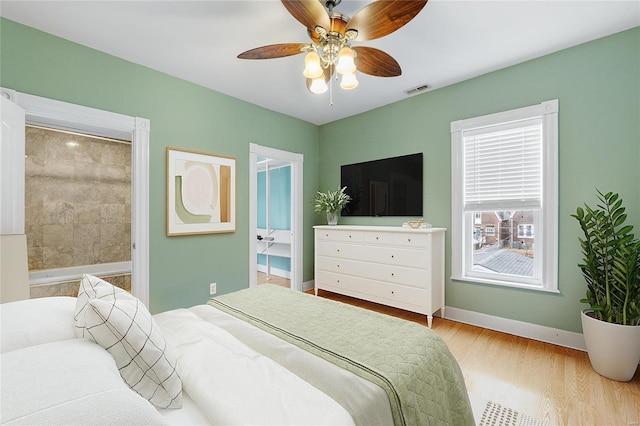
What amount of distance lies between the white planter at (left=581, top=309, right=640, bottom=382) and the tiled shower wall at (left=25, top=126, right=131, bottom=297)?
5603 mm

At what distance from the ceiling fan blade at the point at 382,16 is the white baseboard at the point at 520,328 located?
288 cm

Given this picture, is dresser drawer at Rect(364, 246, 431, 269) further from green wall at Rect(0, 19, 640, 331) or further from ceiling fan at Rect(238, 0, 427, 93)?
ceiling fan at Rect(238, 0, 427, 93)

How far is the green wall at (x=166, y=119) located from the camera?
7.25 feet

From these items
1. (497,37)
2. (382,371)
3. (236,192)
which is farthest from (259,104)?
(382,371)

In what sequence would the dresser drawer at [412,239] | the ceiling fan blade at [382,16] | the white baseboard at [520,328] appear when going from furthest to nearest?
the dresser drawer at [412,239], the white baseboard at [520,328], the ceiling fan blade at [382,16]

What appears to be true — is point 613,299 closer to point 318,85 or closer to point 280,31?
point 318,85

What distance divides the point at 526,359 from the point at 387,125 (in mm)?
2914

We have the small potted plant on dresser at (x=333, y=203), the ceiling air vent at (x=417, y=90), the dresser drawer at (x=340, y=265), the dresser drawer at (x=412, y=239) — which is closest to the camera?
the dresser drawer at (x=412, y=239)

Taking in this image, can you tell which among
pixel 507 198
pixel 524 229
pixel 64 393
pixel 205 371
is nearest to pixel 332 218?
pixel 507 198

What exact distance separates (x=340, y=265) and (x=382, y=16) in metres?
2.77

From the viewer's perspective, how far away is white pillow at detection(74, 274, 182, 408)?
885mm

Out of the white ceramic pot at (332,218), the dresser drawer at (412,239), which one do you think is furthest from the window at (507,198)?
the white ceramic pot at (332,218)

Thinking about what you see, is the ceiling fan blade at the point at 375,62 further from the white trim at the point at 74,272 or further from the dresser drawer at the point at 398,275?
the white trim at the point at 74,272

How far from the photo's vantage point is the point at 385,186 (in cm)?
375
